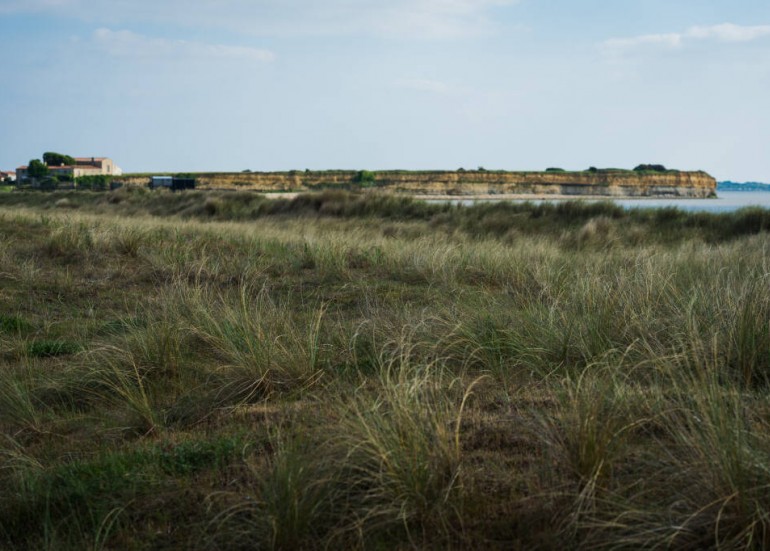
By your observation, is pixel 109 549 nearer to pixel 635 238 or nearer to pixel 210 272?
pixel 210 272

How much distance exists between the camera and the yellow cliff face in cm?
7969

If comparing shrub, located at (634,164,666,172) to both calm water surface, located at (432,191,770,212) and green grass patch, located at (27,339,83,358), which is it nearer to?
calm water surface, located at (432,191,770,212)

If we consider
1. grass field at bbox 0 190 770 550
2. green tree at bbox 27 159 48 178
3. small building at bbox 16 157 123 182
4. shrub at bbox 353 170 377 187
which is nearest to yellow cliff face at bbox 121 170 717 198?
shrub at bbox 353 170 377 187

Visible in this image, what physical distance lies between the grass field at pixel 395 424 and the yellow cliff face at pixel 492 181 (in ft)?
238

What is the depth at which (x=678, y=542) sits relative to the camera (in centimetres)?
255

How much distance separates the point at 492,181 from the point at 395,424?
84366 millimetres

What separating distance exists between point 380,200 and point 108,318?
18490 millimetres

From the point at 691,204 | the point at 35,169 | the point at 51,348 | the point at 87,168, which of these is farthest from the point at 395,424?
the point at 87,168

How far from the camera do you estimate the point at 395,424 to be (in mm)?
3207

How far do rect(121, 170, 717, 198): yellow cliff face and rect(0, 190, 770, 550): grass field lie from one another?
238 feet

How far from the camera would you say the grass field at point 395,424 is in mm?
2791

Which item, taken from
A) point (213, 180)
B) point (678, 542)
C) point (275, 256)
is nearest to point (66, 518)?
point (678, 542)

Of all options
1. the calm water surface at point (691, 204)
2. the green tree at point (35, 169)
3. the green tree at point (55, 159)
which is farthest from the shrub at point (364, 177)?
the green tree at point (55, 159)

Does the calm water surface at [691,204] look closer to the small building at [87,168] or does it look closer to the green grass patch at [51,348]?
the green grass patch at [51,348]
